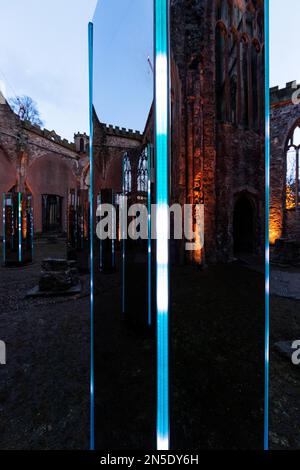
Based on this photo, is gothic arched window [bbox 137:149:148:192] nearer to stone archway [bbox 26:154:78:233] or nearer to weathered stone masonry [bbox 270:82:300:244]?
weathered stone masonry [bbox 270:82:300:244]

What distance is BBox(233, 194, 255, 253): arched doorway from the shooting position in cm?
126

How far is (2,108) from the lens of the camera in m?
15.5

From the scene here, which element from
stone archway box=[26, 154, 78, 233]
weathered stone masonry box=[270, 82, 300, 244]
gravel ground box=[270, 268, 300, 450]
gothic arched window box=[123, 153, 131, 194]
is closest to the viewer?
gravel ground box=[270, 268, 300, 450]

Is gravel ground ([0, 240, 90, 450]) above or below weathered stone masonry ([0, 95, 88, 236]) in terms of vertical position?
below

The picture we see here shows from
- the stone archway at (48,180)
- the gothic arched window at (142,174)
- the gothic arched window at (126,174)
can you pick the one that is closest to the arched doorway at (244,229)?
the gothic arched window at (142,174)

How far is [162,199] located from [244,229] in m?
0.69

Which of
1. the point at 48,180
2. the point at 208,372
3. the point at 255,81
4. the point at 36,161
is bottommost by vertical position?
the point at 208,372

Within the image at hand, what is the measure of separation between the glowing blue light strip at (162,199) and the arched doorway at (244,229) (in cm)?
61

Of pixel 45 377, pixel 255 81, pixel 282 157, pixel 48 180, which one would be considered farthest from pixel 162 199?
pixel 48 180

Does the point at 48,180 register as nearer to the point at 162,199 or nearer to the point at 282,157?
the point at 282,157

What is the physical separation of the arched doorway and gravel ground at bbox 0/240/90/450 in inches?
70.8

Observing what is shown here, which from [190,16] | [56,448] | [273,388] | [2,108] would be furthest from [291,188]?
[2,108]

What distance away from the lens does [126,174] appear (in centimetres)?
186

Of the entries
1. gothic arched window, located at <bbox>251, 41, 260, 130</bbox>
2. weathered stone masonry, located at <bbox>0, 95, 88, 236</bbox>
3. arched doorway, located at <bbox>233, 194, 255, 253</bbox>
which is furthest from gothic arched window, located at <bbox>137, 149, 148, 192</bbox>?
weathered stone masonry, located at <bbox>0, 95, 88, 236</bbox>
